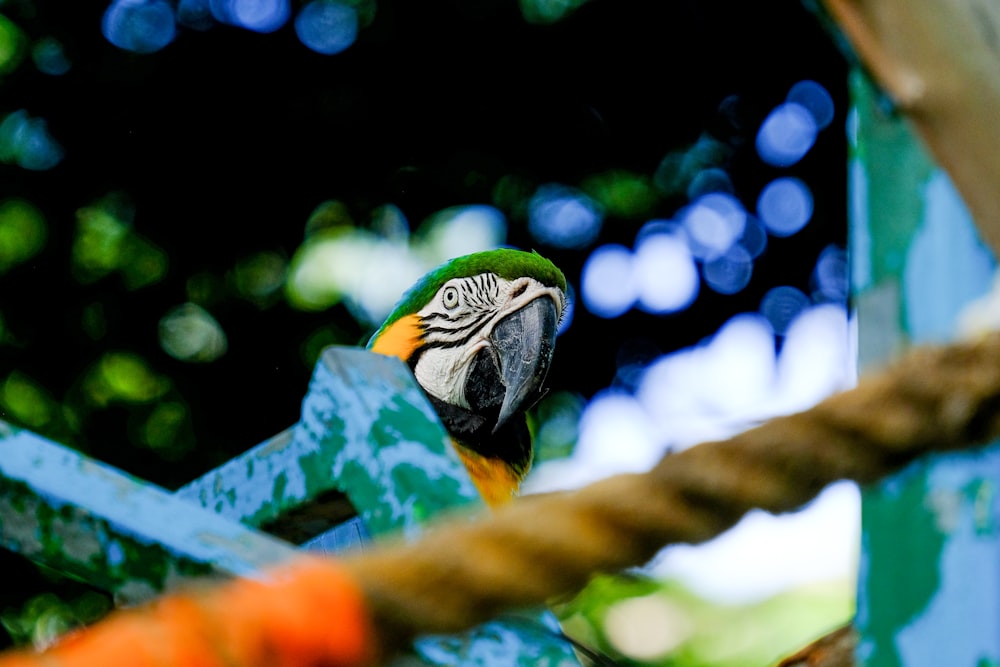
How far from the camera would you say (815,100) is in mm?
3062

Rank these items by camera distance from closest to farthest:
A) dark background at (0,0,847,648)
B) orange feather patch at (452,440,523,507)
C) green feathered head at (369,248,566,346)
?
orange feather patch at (452,440,523,507) < green feathered head at (369,248,566,346) < dark background at (0,0,847,648)

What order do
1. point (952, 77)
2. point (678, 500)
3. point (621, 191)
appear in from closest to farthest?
1. point (678, 500)
2. point (952, 77)
3. point (621, 191)

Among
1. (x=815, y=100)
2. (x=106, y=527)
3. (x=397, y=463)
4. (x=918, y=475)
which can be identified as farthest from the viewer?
(x=815, y=100)

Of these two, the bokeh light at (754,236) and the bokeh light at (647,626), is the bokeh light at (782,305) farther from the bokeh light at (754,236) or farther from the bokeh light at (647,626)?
the bokeh light at (647,626)

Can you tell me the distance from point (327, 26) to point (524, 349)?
122 centimetres

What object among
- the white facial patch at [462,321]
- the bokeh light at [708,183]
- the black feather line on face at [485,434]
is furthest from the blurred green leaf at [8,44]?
the bokeh light at [708,183]

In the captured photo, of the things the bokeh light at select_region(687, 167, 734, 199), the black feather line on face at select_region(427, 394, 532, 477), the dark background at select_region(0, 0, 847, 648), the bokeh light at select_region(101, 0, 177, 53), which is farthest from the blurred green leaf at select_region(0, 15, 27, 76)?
the bokeh light at select_region(687, 167, 734, 199)

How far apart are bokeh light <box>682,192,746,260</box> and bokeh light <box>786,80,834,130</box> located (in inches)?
12.9

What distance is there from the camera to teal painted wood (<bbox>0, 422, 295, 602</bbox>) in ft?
2.34

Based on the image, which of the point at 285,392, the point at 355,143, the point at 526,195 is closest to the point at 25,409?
the point at 285,392

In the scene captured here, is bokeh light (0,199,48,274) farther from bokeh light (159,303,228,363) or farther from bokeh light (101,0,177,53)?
bokeh light (101,0,177,53)

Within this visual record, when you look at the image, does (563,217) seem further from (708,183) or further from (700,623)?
(700,623)

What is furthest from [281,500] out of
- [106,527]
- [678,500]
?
[678,500]

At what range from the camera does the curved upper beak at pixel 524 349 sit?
2.18m
